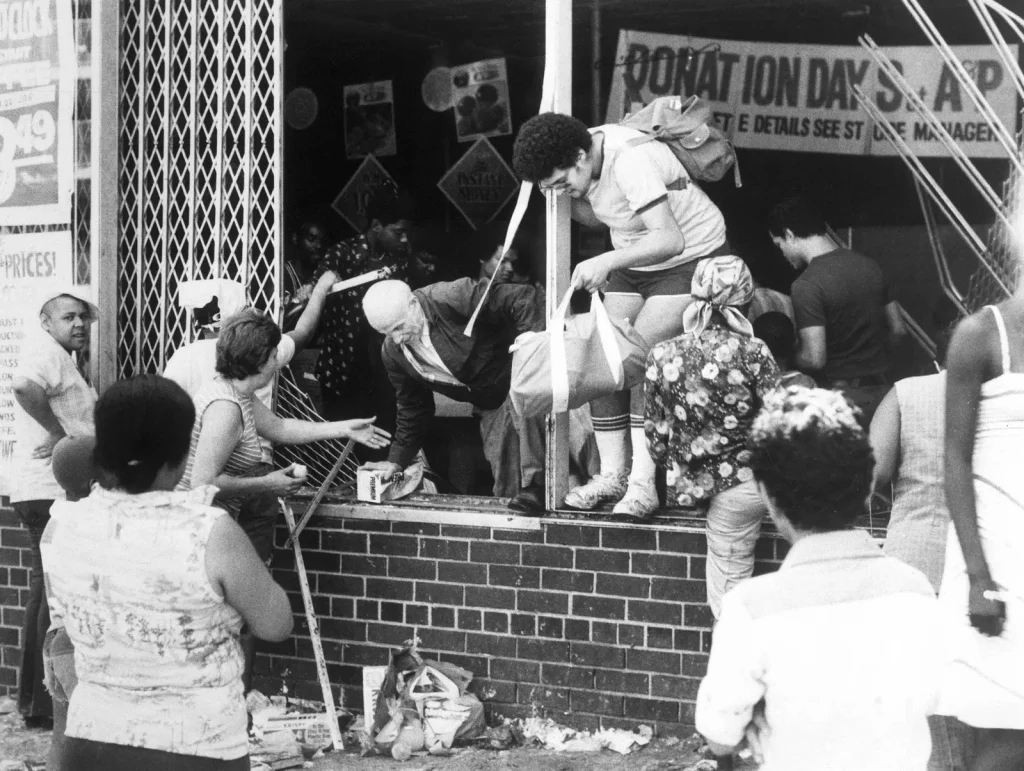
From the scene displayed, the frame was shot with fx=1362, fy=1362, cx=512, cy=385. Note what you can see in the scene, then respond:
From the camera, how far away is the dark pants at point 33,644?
601cm

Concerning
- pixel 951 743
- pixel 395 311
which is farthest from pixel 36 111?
pixel 951 743

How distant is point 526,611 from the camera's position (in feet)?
18.6

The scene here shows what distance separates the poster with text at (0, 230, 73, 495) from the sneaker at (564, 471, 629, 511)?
9.13 ft

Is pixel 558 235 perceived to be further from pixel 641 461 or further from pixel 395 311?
pixel 641 461

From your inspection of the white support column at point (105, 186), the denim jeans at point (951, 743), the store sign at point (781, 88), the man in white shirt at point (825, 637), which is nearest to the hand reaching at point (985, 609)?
the denim jeans at point (951, 743)

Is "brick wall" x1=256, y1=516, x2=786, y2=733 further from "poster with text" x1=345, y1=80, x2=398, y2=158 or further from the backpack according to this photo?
"poster with text" x1=345, y1=80, x2=398, y2=158

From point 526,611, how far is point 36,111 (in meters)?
3.41

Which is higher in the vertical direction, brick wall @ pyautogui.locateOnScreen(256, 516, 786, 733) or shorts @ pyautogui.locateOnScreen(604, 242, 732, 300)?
shorts @ pyautogui.locateOnScreen(604, 242, 732, 300)

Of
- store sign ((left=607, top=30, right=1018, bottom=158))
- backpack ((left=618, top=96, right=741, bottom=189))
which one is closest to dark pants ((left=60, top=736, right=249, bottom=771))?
backpack ((left=618, top=96, right=741, bottom=189))

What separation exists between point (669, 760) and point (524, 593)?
0.90 metres

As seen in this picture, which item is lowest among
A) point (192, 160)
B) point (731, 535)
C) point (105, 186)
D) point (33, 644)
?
point (33, 644)

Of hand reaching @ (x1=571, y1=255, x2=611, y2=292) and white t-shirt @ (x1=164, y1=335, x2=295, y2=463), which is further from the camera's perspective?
white t-shirt @ (x1=164, y1=335, x2=295, y2=463)

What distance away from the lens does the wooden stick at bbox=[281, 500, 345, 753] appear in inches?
224

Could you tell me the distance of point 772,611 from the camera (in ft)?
7.99
